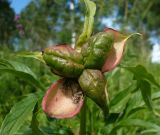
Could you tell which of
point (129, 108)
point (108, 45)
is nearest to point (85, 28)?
point (108, 45)

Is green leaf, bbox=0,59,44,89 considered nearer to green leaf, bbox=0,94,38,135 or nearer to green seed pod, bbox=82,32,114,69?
green leaf, bbox=0,94,38,135

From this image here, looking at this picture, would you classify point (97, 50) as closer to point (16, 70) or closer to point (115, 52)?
point (115, 52)

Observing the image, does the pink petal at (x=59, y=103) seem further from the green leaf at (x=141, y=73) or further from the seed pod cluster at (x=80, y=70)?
the green leaf at (x=141, y=73)

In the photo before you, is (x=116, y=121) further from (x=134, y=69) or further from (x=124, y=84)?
(x=124, y=84)

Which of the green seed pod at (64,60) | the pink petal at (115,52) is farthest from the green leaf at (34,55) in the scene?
the pink petal at (115,52)

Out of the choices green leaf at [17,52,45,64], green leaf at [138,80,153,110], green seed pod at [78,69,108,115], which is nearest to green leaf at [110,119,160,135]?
green leaf at [138,80,153,110]
